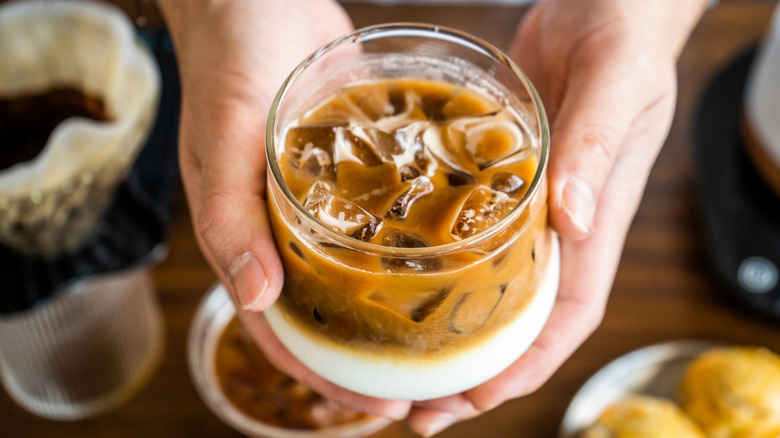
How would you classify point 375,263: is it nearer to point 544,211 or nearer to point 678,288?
point 544,211

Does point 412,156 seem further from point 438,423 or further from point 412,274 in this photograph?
point 438,423

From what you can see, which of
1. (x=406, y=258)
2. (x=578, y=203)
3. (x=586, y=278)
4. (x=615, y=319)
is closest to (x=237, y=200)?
(x=406, y=258)

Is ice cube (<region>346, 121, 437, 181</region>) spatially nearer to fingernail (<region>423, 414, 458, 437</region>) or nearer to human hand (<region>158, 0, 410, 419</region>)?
human hand (<region>158, 0, 410, 419</region>)

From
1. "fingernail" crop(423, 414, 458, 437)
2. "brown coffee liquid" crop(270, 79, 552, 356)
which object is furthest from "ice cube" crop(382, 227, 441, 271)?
"fingernail" crop(423, 414, 458, 437)

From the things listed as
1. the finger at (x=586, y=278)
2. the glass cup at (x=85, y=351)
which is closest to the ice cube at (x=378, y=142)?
the finger at (x=586, y=278)

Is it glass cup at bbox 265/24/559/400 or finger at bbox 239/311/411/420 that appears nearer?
glass cup at bbox 265/24/559/400
